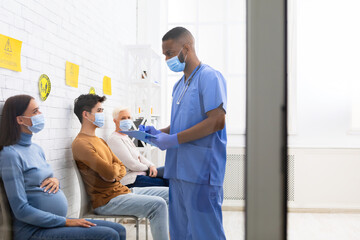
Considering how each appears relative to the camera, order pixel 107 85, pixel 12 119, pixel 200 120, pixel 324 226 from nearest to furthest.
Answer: pixel 200 120 < pixel 12 119 < pixel 107 85 < pixel 324 226

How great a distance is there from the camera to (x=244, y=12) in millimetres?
930

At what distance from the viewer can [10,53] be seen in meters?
1.04

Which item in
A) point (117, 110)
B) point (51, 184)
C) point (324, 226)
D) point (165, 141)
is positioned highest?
point (117, 110)

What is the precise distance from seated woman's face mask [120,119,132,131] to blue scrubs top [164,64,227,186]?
0.66 ft

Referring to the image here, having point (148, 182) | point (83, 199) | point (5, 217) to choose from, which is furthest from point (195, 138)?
point (5, 217)

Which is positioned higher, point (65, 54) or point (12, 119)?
point (65, 54)

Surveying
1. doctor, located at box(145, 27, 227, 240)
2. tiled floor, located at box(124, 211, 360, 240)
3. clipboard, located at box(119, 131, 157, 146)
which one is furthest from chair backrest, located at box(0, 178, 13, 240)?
tiled floor, located at box(124, 211, 360, 240)

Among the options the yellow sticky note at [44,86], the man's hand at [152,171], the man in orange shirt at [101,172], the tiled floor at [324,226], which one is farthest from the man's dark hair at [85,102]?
the tiled floor at [324,226]

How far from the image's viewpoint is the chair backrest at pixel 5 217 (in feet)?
3.50

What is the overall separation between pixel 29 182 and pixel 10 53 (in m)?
0.45

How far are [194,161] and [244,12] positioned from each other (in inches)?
19.0

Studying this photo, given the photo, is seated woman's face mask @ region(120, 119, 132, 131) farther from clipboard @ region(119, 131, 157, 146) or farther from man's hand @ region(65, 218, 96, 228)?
man's hand @ region(65, 218, 96, 228)

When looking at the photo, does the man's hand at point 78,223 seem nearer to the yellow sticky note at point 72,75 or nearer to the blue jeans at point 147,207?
the blue jeans at point 147,207

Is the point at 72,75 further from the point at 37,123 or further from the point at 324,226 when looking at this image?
the point at 324,226
